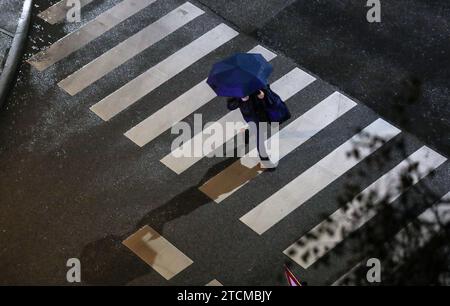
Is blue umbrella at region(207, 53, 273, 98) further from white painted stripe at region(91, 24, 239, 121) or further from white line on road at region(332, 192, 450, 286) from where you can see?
white line on road at region(332, 192, 450, 286)

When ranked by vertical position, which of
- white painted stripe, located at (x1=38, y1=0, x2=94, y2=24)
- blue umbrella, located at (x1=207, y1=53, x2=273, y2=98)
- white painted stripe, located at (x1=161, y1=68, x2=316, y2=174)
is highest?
blue umbrella, located at (x1=207, y1=53, x2=273, y2=98)

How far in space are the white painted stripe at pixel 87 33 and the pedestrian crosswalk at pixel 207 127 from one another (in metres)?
0.02

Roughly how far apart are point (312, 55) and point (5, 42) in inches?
233

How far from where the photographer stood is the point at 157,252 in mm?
13516

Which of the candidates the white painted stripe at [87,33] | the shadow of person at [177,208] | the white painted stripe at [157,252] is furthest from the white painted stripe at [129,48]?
the white painted stripe at [157,252]

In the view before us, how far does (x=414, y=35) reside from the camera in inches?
645

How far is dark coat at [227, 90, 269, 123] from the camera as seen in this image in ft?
43.7


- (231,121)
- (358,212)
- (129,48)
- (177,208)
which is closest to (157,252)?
(177,208)

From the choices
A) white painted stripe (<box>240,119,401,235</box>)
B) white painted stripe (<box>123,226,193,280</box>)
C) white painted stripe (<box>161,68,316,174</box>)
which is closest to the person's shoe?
white painted stripe (<box>240,119,401,235</box>)

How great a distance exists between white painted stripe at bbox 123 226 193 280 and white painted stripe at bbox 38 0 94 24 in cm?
550

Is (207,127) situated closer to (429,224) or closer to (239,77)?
(239,77)

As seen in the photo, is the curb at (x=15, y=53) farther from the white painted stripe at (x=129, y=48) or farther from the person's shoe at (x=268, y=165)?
the person's shoe at (x=268, y=165)
